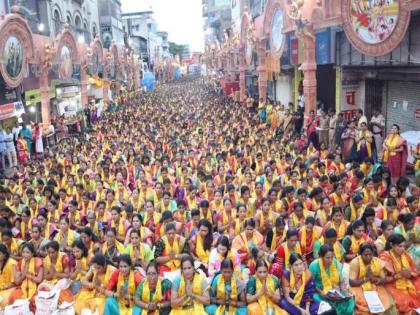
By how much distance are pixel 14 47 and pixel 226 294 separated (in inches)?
538

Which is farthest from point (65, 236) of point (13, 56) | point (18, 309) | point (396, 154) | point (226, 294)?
point (13, 56)

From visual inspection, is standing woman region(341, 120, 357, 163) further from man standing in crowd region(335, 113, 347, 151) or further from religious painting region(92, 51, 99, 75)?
religious painting region(92, 51, 99, 75)

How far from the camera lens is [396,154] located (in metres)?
10.5

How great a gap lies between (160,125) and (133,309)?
50.0 feet

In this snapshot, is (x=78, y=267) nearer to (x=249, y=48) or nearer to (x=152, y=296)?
(x=152, y=296)

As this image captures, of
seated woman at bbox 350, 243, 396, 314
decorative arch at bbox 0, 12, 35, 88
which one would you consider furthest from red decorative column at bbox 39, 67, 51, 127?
seated woman at bbox 350, 243, 396, 314

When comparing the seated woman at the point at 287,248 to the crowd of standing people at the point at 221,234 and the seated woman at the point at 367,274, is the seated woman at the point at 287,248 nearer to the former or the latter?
the crowd of standing people at the point at 221,234

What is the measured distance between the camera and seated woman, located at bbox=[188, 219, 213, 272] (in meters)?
6.80

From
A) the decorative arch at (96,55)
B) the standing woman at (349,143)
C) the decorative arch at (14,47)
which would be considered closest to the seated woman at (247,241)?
the standing woman at (349,143)

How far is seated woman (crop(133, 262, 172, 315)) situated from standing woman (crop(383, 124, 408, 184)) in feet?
22.7

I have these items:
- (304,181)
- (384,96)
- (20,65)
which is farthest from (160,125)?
(304,181)

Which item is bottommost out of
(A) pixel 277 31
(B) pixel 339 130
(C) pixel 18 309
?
(C) pixel 18 309

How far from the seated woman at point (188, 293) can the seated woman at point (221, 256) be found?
598 mm

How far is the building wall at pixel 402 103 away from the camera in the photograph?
13234mm
